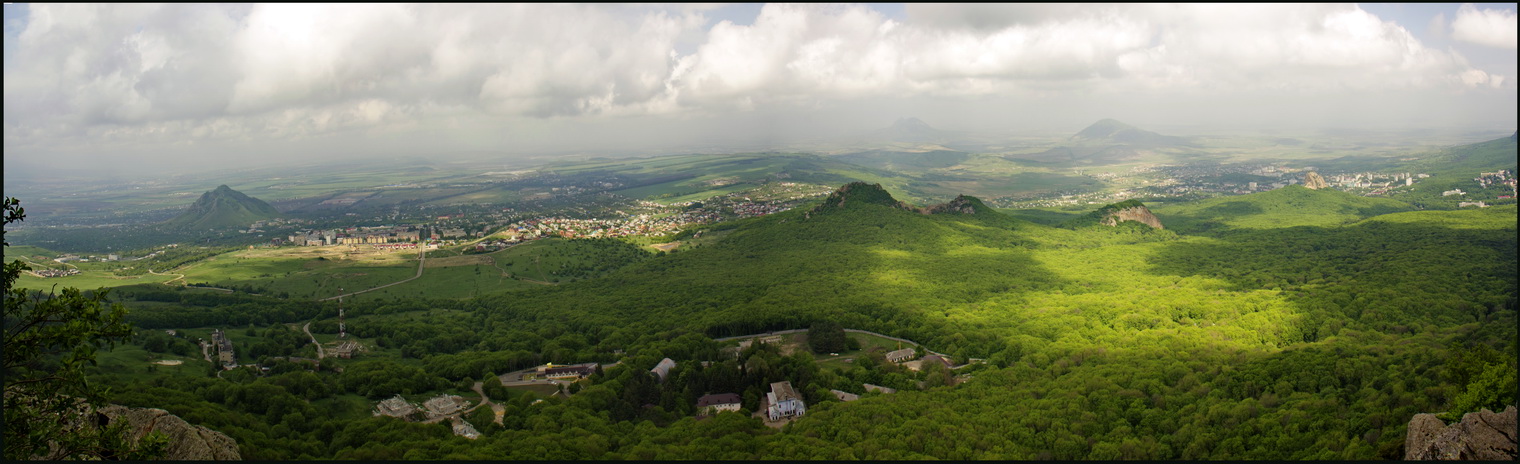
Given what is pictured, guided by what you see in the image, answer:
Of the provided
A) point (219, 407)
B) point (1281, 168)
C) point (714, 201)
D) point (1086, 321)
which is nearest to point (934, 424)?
point (1086, 321)

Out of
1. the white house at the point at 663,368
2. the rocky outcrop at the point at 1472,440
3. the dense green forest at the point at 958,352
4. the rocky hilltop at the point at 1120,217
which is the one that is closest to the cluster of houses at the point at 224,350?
the dense green forest at the point at 958,352

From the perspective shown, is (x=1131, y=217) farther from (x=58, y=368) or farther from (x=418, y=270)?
(x=58, y=368)

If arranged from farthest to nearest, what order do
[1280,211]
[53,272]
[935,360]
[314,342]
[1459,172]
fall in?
[1459,172], [1280,211], [53,272], [314,342], [935,360]

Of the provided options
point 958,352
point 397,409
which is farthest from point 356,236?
point 958,352

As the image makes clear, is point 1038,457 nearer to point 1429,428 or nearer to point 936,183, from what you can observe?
point 1429,428

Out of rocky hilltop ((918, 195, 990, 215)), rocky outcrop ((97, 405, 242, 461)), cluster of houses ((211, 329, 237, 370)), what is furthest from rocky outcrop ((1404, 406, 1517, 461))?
rocky hilltop ((918, 195, 990, 215))

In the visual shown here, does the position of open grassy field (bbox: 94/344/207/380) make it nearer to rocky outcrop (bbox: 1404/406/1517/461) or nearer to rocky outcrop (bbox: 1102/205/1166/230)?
rocky outcrop (bbox: 1404/406/1517/461)

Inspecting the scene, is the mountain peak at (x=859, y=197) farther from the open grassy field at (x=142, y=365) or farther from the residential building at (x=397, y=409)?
the open grassy field at (x=142, y=365)
